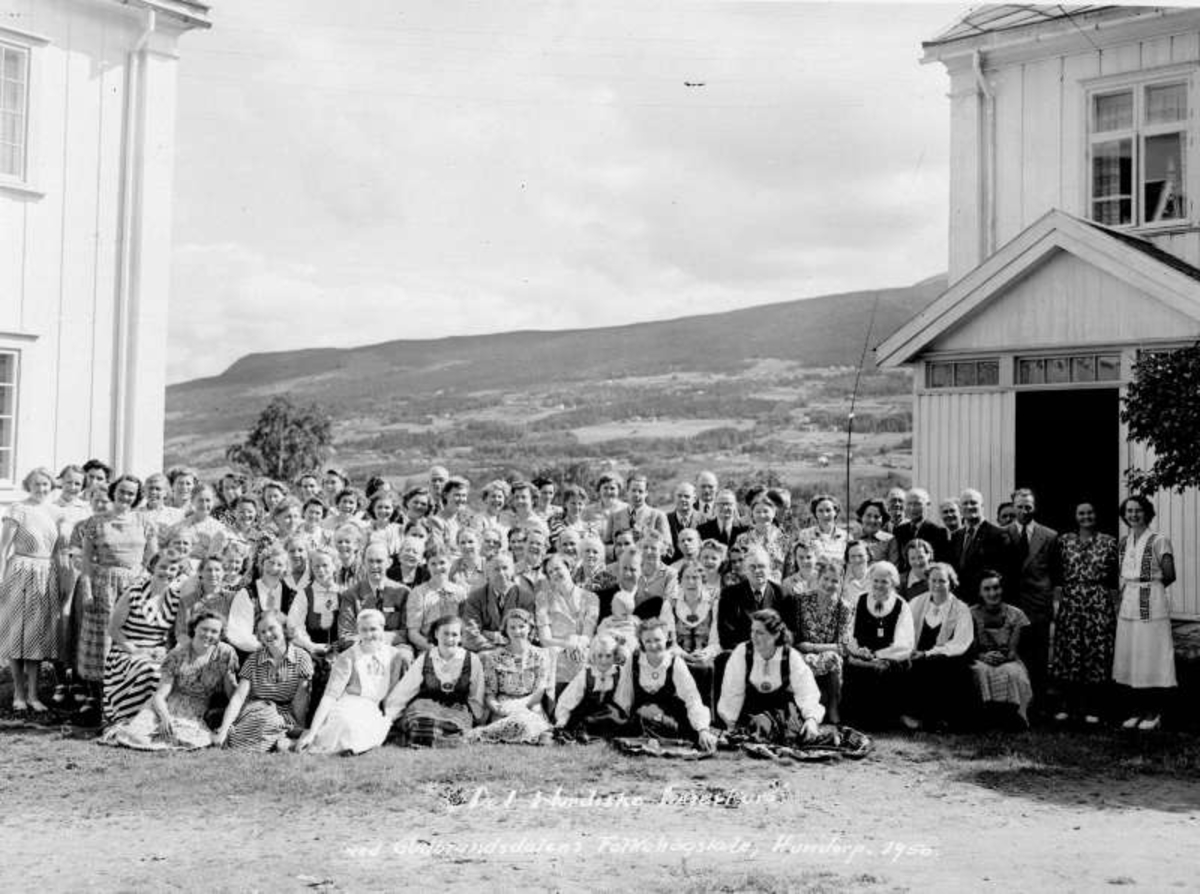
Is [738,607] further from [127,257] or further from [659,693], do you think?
[127,257]

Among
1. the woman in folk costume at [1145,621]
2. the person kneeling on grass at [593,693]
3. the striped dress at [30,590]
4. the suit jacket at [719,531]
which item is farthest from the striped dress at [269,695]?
the woman in folk costume at [1145,621]

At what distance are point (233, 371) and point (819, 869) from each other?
1016cm

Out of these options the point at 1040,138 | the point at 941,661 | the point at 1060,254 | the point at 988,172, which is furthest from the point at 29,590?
the point at 1040,138

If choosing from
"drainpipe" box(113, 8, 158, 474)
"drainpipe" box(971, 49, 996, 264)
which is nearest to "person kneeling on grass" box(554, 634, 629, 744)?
"drainpipe" box(113, 8, 158, 474)

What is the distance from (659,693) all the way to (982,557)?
248cm

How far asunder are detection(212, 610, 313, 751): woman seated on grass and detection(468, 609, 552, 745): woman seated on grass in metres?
1.05

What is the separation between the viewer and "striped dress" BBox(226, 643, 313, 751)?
20.7ft

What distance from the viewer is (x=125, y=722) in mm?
6531

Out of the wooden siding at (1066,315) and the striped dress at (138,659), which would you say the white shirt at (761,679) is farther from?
the wooden siding at (1066,315)

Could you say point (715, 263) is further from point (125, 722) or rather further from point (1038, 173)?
point (125, 722)

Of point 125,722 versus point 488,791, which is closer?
point 488,791

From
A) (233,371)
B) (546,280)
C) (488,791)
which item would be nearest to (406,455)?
(233,371)

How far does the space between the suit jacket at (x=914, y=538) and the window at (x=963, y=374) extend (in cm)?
260

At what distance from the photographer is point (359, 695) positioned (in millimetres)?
6574
